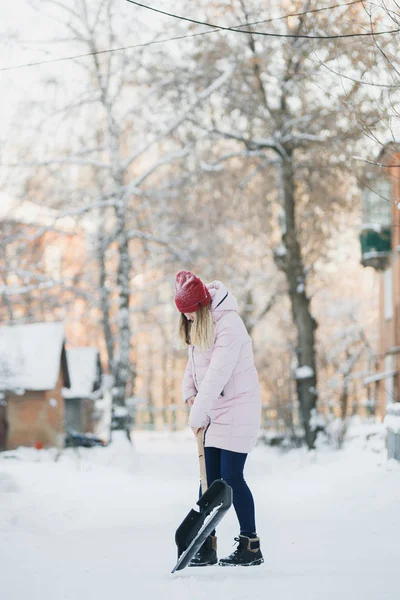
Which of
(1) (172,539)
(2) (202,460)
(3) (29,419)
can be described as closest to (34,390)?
(3) (29,419)

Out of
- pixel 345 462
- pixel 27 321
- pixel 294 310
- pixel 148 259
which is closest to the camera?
pixel 345 462

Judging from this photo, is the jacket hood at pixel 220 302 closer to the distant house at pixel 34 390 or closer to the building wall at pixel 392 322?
the building wall at pixel 392 322

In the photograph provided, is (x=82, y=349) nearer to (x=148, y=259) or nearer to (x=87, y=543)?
(x=148, y=259)

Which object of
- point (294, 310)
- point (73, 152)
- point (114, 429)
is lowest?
point (114, 429)

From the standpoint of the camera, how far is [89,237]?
80.6ft

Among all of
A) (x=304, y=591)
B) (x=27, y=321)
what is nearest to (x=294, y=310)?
(x=304, y=591)

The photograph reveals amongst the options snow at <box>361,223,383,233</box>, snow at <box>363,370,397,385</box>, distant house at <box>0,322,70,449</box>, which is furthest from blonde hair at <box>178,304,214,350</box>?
distant house at <box>0,322,70,449</box>

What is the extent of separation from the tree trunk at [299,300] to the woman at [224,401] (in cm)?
1522

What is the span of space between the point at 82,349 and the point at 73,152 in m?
21.8

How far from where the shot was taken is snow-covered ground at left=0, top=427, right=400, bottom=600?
16.7ft

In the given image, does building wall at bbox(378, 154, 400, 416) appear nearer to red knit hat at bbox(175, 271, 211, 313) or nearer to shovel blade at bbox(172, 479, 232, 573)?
red knit hat at bbox(175, 271, 211, 313)

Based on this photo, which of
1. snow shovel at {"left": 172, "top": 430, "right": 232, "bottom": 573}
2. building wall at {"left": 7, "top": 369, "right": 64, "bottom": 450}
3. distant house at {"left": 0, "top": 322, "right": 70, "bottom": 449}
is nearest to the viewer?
snow shovel at {"left": 172, "top": 430, "right": 232, "bottom": 573}

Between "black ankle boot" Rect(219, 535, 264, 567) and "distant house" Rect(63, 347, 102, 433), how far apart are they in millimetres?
36271

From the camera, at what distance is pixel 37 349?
118ft
